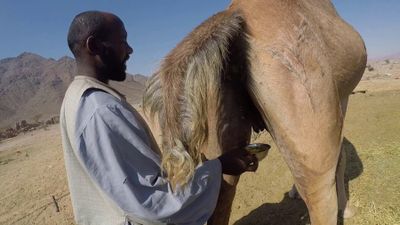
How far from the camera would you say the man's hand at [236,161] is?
2188 mm

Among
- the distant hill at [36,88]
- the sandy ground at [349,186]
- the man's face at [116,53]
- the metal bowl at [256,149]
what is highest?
the man's face at [116,53]

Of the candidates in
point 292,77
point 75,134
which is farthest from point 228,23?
point 75,134

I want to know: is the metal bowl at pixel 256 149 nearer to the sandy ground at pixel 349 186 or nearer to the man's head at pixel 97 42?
the man's head at pixel 97 42

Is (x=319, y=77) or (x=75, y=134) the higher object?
(x=75, y=134)

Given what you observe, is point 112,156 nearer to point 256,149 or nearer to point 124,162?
point 124,162

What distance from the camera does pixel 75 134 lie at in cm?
188

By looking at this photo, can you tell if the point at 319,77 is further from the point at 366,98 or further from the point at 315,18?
the point at 366,98

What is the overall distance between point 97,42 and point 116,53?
118mm

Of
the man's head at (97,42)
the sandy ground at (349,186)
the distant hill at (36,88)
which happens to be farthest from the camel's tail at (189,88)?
the distant hill at (36,88)

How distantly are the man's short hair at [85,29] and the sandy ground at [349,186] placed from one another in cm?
266

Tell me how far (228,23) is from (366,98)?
21.9 feet

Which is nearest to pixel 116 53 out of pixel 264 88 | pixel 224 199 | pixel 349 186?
pixel 264 88

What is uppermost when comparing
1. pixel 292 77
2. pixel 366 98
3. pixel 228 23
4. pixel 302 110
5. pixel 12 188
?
pixel 228 23

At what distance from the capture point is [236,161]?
221 cm
